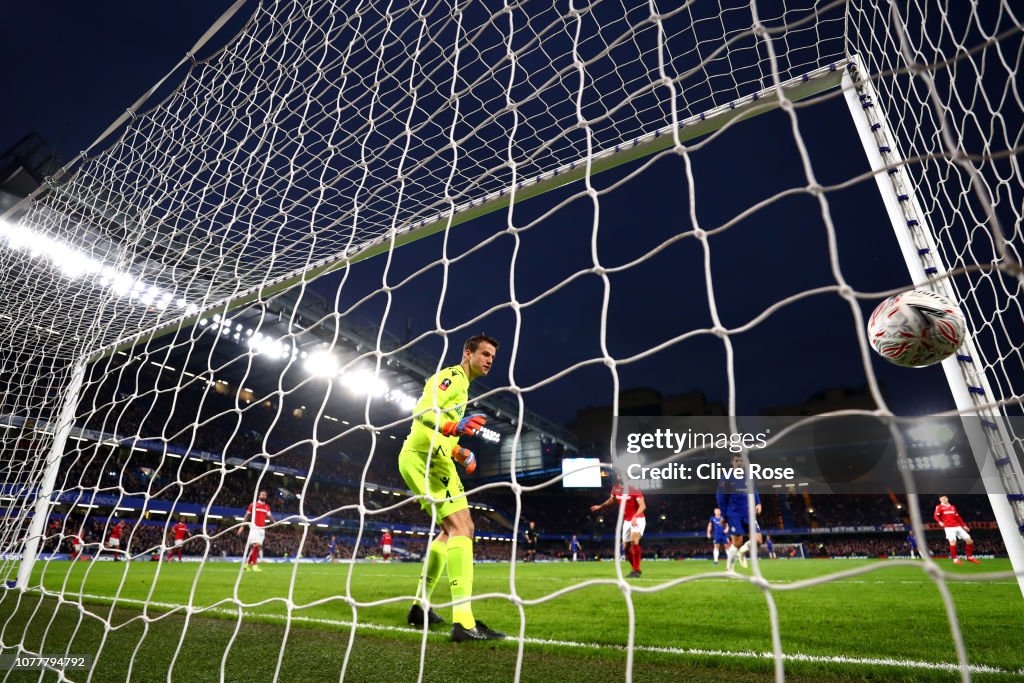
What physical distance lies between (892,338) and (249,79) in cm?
446

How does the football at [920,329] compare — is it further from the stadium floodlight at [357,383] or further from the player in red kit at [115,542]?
the stadium floodlight at [357,383]

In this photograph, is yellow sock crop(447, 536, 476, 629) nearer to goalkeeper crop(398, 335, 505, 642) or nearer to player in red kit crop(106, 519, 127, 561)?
goalkeeper crop(398, 335, 505, 642)

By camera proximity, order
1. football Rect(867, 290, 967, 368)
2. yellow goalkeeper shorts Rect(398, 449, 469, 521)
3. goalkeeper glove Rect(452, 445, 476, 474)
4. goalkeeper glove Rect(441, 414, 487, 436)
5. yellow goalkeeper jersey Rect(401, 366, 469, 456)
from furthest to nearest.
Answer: yellow goalkeeper shorts Rect(398, 449, 469, 521) < goalkeeper glove Rect(452, 445, 476, 474) < yellow goalkeeper jersey Rect(401, 366, 469, 456) < goalkeeper glove Rect(441, 414, 487, 436) < football Rect(867, 290, 967, 368)

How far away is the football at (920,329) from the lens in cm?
182

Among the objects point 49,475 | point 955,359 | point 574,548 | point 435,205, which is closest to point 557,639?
point 955,359

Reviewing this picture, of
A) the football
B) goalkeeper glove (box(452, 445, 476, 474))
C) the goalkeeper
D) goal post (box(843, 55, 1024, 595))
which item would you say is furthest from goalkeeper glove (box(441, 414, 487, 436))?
goal post (box(843, 55, 1024, 595))

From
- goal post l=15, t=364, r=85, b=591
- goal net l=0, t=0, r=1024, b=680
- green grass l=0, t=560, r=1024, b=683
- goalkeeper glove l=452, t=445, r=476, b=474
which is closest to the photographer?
goal net l=0, t=0, r=1024, b=680

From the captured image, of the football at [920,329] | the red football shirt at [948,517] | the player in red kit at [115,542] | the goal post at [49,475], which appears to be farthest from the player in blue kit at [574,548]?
the football at [920,329]

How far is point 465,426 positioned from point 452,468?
1.78 feet

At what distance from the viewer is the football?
1.82 m

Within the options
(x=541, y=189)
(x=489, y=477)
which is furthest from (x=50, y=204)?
(x=489, y=477)

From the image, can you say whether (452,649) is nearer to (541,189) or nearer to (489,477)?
(541,189)

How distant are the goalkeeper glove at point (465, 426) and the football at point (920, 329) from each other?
5.98 ft

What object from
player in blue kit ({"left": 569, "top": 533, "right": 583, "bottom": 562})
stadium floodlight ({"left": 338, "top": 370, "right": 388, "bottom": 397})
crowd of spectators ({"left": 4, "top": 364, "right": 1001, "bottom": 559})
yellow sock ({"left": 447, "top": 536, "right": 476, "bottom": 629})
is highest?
stadium floodlight ({"left": 338, "top": 370, "right": 388, "bottom": 397})
